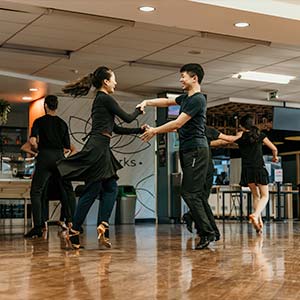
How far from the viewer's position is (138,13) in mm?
6445

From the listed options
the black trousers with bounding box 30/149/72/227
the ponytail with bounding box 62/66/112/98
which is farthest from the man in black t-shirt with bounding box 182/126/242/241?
the black trousers with bounding box 30/149/72/227

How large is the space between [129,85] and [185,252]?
7.20m

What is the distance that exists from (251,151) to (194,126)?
9.53 feet

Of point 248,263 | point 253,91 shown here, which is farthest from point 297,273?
point 253,91

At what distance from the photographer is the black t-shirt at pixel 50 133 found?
21.1 ft

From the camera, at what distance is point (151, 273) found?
11.0ft

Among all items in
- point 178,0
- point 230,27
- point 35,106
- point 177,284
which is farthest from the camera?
point 35,106

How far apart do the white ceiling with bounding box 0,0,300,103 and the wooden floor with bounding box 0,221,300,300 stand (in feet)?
A: 8.73

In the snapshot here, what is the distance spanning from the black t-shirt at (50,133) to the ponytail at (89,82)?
1.26m

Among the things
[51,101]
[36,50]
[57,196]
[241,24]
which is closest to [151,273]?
[51,101]

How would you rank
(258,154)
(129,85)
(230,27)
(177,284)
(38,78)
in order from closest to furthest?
(177,284), (230,27), (258,154), (38,78), (129,85)

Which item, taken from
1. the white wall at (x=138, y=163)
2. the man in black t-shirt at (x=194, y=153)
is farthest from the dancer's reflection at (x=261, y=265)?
the white wall at (x=138, y=163)

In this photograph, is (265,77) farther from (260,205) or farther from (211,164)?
(211,164)

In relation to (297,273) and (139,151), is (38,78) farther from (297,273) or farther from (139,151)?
(297,273)
